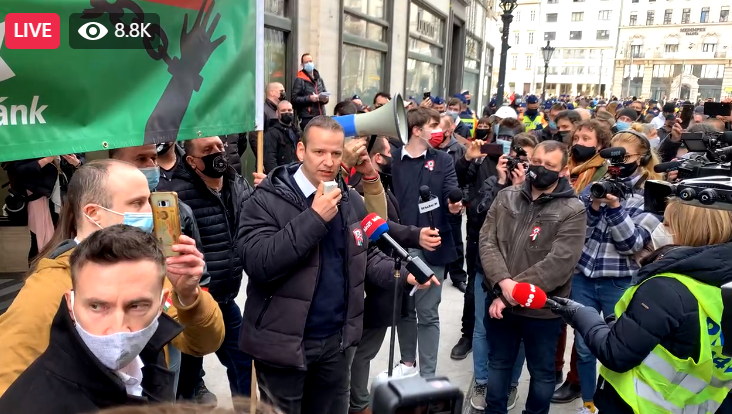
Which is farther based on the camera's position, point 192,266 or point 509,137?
point 509,137

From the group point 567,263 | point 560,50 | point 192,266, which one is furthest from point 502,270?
point 560,50

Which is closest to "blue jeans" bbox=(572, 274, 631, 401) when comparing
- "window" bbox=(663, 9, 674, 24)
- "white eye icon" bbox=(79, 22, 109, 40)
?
"white eye icon" bbox=(79, 22, 109, 40)

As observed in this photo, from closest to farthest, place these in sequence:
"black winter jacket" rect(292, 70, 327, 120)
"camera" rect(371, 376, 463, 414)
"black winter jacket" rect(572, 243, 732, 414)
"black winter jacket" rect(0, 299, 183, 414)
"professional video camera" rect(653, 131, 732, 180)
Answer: "camera" rect(371, 376, 463, 414) → "black winter jacket" rect(0, 299, 183, 414) → "black winter jacket" rect(572, 243, 732, 414) → "professional video camera" rect(653, 131, 732, 180) → "black winter jacket" rect(292, 70, 327, 120)

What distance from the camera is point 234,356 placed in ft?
11.6

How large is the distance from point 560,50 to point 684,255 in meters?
87.2

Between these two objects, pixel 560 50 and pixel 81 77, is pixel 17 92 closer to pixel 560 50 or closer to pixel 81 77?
pixel 81 77

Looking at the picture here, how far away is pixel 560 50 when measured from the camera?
3204 inches

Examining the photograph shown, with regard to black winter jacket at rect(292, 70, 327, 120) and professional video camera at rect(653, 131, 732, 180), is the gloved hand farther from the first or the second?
black winter jacket at rect(292, 70, 327, 120)

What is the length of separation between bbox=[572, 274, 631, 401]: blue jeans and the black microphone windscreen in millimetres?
994

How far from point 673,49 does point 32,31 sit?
90.1m

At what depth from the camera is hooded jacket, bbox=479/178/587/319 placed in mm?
3199

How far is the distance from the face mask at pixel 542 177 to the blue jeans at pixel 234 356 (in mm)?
2074

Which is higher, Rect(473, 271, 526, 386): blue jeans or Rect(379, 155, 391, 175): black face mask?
Rect(379, 155, 391, 175): black face mask

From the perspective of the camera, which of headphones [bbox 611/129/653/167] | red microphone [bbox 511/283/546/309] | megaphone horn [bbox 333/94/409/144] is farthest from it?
headphones [bbox 611/129/653/167]
